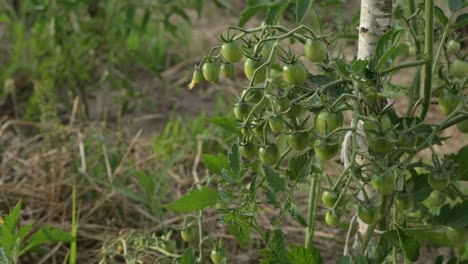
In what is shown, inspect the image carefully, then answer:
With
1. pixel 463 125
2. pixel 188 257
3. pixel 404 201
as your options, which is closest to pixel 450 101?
pixel 463 125

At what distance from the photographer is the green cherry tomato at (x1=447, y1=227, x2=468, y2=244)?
135 centimetres

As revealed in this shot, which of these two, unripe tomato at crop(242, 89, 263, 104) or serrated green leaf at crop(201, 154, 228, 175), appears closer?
unripe tomato at crop(242, 89, 263, 104)

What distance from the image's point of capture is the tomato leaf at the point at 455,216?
133 centimetres

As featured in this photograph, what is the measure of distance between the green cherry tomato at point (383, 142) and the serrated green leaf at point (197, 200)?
0.39 meters

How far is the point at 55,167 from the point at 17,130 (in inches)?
25.2

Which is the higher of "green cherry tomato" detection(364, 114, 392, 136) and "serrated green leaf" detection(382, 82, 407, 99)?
"serrated green leaf" detection(382, 82, 407, 99)

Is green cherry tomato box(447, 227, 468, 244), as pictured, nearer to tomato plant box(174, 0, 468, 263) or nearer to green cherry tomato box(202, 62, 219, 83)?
tomato plant box(174, 0, 468, 263)

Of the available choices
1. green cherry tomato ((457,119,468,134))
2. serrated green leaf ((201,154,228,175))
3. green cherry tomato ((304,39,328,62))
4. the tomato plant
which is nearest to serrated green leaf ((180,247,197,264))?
the tomato plant

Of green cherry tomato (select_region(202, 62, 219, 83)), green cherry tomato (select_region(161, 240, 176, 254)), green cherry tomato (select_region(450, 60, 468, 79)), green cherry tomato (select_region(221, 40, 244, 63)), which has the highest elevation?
green cherry tomato (select_region(221, 40, 244, 63))

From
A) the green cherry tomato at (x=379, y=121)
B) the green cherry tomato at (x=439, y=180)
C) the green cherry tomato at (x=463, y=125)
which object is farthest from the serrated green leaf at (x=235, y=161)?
the green cherry tomato at (x=463, y=125)

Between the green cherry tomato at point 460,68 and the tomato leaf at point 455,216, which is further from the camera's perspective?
the green cherry tomato at point 460,68

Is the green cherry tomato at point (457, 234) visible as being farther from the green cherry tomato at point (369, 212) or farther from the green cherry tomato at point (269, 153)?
the green cherry tomato at point (269, 153)

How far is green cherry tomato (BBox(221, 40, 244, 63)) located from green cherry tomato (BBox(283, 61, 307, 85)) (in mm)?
88

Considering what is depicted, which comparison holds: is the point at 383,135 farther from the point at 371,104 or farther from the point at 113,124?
the point at 113,124
